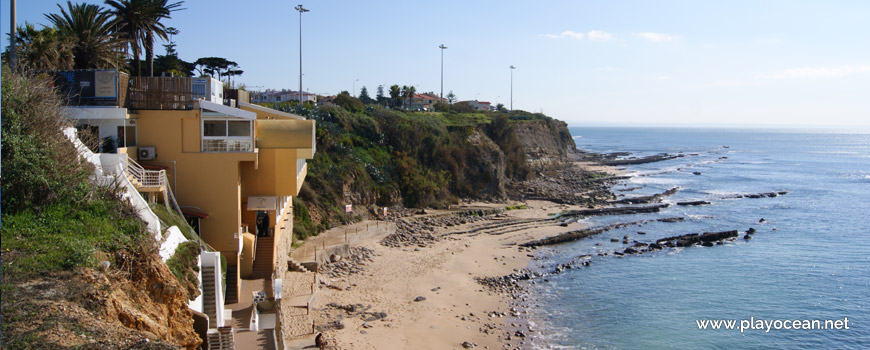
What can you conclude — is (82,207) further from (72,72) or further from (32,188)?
(72,72)

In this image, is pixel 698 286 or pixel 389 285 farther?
pixel 698 286

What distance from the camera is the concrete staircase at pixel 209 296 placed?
15742mm

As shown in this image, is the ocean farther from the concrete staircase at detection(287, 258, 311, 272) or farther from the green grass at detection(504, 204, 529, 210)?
the concrete staircase at detection(287, 258, 311, 272)

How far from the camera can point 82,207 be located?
13.5 meters

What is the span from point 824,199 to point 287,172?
61.4m

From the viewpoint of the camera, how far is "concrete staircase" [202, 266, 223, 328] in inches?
620

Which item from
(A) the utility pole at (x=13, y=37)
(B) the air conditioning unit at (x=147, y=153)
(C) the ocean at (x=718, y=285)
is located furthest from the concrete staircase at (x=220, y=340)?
(C) the ocean at (x=718, y=285)

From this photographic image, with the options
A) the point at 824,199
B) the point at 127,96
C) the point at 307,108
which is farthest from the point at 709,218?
the point at 127,96

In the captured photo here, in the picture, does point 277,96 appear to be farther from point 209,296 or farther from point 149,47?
point 209,296

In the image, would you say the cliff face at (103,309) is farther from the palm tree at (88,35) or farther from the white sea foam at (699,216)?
the white sea foam at (699,216)

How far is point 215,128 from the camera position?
1956 centimetres

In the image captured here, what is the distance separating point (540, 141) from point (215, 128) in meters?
70.0

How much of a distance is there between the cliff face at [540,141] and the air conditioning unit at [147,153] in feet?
191

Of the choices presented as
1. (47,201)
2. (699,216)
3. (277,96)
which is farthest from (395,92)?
(47,201)
